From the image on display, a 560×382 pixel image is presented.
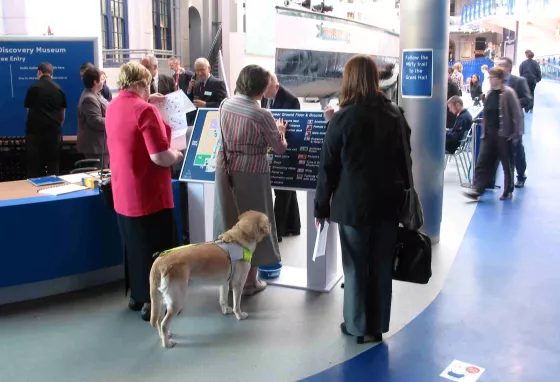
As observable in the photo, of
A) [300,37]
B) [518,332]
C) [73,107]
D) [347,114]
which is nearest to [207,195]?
[347,114]

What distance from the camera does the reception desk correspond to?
346 centimetres

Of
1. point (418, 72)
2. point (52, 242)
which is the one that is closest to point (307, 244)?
point (52, 242)

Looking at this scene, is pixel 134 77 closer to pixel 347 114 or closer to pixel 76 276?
pixel 347 114

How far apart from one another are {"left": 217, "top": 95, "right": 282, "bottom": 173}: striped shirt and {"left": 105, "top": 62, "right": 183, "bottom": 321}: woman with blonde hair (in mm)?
358

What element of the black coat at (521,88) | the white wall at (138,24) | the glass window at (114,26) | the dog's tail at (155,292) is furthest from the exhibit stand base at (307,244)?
the white wall at (138,24)

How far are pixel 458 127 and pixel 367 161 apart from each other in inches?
191

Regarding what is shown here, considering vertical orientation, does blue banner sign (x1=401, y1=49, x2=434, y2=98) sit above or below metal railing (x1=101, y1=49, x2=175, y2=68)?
below

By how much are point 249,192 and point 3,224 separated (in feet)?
4.97

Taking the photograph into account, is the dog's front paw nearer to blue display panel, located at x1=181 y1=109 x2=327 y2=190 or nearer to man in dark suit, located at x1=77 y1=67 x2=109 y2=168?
blue display panel, located at x1=181 y1=109 x2=327 y2=190

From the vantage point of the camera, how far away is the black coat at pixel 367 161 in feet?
9.00

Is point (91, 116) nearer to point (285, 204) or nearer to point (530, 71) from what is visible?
point (285, 204)

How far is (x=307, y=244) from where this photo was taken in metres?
3.84

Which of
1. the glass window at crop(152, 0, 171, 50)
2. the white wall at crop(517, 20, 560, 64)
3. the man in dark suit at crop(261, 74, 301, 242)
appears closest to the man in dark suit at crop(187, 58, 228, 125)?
the man in dark suit at crop(261, 74, 301, 242)

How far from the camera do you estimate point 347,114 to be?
2.77 m
